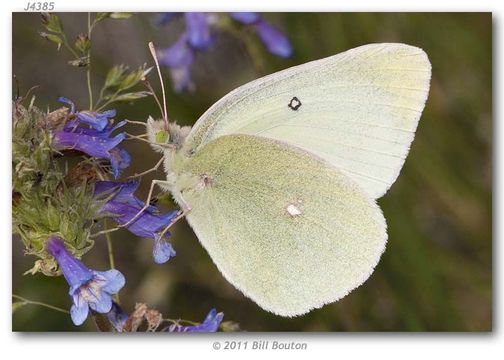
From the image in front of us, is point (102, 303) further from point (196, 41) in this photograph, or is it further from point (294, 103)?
point (196, 41)

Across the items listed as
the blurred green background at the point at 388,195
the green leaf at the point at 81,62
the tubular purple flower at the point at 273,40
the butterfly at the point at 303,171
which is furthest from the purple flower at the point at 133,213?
the tubular purple flower at the point at 273,40

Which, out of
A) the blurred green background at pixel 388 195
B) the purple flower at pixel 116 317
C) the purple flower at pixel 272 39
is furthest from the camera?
the blurred green background at pixel 388 195

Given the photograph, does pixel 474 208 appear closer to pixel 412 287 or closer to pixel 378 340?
pixel 412 287

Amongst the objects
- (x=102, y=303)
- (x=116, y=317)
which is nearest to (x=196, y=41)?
(x=116, y=317)

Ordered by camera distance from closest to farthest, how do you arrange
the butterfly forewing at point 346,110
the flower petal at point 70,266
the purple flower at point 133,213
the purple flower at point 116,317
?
1. the flower petal at point 70,266
2. the purple flower at point 133,213
3. the purple flower at point 116,317
4. the butterfly forewing at point 346,110

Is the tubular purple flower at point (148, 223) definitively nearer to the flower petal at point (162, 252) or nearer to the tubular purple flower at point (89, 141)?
the flower petal at point (162, 252)

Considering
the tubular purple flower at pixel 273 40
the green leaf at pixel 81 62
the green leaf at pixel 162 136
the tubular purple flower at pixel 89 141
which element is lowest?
the tubular purple flower at pixel 273 40
